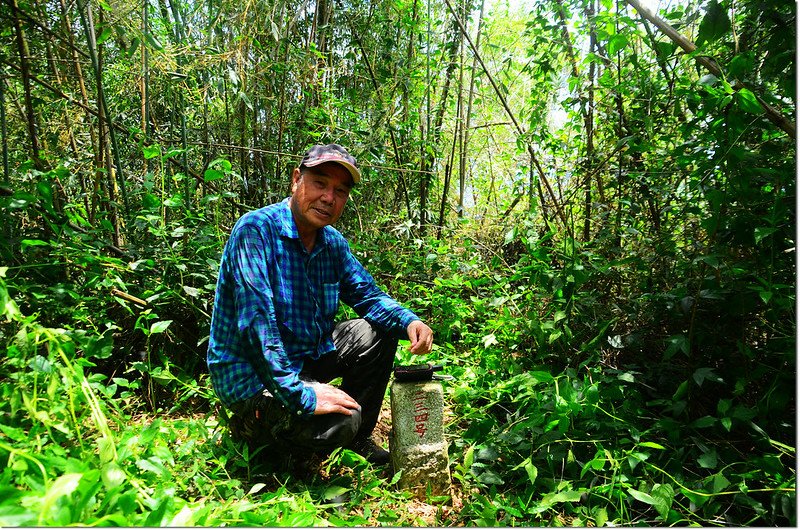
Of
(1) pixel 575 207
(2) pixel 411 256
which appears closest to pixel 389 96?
(2) pixel 411 256

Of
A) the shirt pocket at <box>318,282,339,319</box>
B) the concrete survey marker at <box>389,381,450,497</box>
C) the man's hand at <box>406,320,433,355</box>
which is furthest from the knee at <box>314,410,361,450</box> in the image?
the shirt pocket at <box>318,282,339,319</box>

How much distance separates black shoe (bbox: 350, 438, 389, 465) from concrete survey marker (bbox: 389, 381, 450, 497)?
196 mm

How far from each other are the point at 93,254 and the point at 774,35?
3.02 m

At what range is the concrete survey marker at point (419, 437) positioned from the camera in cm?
198

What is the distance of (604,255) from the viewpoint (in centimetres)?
290

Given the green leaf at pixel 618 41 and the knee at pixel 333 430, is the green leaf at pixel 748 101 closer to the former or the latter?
the green leaf at pixel 618 41

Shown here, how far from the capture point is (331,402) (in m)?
1.76

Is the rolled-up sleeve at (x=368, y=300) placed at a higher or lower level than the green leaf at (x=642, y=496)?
higher

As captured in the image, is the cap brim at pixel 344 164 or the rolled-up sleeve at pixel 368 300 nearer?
the cap brim at pixel 344 164

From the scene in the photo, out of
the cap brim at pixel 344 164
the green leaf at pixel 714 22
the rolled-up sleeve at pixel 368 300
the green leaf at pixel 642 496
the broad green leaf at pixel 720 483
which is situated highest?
the green leaf at pixel 714 22

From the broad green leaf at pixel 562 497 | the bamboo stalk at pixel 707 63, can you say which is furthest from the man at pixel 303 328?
the bamboo stalk at pixel 707 63

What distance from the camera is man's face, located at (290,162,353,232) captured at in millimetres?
2041

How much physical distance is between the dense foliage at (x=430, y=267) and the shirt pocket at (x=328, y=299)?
61 centimetres

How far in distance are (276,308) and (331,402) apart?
0.44 m
